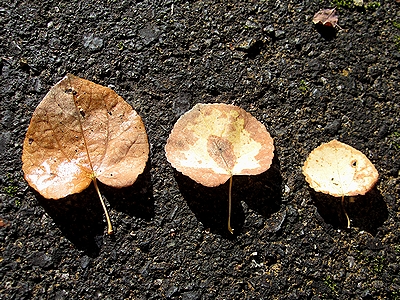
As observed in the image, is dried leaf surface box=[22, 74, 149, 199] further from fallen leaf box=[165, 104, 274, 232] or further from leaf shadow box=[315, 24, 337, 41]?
leaf shadow box=[315, 24, 337, 41]

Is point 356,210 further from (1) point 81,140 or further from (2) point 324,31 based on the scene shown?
(1) point 81,140

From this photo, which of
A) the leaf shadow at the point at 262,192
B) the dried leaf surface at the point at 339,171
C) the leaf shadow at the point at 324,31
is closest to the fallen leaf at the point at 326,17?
the leaf shadow at the point at 324,31

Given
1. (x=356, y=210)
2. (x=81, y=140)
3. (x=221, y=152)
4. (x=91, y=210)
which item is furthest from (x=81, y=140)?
(x=356, y=210)

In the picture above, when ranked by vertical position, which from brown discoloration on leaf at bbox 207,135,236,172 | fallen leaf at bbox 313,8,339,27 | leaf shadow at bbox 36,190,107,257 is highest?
fallen leaf at bbox 313,8,339,27

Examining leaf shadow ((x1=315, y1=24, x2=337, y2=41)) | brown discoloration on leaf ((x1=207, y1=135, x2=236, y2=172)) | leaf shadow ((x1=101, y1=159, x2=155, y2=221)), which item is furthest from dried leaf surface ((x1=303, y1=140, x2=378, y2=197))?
leaf shadow ((x1=101, y1=159, x2=155, y2=221))

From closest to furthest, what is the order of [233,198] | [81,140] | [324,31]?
[81,140] < [233,198] < [324,31]

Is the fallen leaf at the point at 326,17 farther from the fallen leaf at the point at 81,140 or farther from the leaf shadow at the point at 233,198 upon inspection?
the fallen leaf at the point at 81,140
